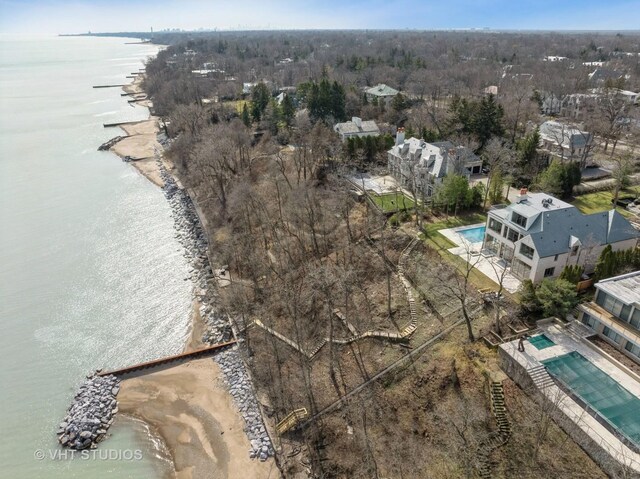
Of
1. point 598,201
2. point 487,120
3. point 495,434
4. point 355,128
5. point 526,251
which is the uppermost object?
point 487,120

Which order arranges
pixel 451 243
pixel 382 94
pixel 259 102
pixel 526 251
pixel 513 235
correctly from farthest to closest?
pixel 382 94, pixel 259 102, pixel 451 243, pixel 513 235, pixel 526 251

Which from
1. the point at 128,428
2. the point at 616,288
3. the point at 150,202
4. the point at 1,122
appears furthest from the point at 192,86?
the point at 616,288

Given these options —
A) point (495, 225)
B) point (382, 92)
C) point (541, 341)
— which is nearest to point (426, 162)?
point (495, 225)

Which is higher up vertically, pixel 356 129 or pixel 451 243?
pixel 356 129

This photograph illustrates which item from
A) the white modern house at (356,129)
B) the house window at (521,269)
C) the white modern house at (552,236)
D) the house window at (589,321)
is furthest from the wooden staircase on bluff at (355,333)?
the white modern house at (356,129)

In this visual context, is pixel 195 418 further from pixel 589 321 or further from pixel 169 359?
pixel 589 321

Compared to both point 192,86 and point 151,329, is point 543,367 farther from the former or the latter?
point 192,86

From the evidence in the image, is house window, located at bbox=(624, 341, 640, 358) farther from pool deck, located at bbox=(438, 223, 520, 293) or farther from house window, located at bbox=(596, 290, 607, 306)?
pool deck, located at bbox=(438, 223, 520, 293)

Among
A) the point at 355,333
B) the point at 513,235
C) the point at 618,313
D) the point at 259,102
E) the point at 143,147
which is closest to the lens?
the point at 618,313
